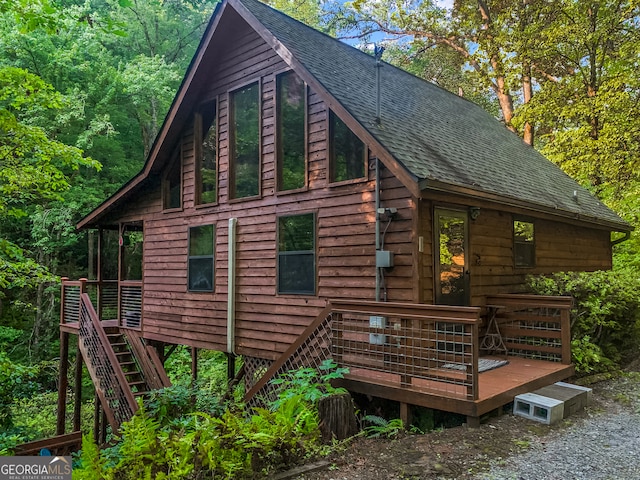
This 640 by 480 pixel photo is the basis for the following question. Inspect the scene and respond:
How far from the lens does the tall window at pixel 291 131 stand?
25.3 ft

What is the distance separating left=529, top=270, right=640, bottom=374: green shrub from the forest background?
36cm

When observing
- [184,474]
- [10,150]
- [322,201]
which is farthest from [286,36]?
[184,474]

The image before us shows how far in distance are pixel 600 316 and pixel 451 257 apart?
2997mm

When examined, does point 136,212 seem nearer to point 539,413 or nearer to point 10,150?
point 10,150

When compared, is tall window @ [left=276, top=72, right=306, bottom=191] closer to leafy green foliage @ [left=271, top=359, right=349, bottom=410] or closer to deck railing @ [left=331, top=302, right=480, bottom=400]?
deck railing @ [left=331, top=302, right=480, bottom=400]

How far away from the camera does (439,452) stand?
4082 mm

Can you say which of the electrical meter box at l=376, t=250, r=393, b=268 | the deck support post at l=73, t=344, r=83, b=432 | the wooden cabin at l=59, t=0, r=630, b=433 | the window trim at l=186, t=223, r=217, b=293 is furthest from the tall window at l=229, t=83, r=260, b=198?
the deck support post at l=73, t=344, r=83, b=432

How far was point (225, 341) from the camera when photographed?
8750 millimetres

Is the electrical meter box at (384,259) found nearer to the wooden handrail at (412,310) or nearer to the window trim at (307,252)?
the wooden handrail at (412,310)

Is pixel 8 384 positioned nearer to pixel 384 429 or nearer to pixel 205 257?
pixel 205 257

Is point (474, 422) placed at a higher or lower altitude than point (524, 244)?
lower

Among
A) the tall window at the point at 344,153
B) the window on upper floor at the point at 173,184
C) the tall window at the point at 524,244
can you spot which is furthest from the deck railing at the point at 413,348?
the window on upper floor at the point at 173,184

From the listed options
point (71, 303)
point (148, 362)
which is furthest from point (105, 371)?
point (71, 303)

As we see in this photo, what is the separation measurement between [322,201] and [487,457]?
14.1 feet
